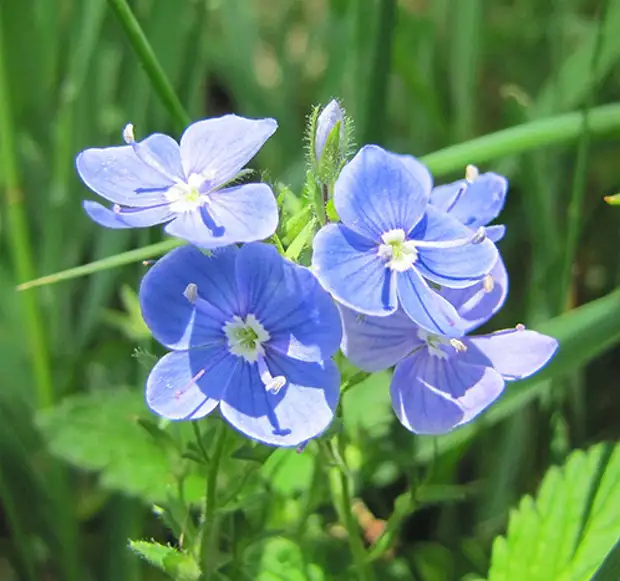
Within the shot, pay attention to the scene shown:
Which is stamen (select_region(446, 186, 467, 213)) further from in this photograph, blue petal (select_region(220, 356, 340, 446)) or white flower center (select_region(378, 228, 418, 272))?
blue petal (select_region(220, 356, 340, 446))

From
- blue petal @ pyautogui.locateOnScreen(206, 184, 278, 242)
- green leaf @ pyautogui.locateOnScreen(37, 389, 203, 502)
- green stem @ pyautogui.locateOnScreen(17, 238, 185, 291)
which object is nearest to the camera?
blue petal @ pyautogui.locateOnScreen(206, 184, 278, 242)

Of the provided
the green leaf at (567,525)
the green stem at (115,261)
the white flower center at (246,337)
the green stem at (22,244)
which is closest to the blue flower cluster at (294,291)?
the white flower center at (246,337)

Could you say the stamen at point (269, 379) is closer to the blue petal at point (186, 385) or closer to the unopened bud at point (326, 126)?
the blue petal at point (186, 385)

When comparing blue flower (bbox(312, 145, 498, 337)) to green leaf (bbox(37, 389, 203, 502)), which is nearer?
blue flower (bbox(312, 145, 498, 337))

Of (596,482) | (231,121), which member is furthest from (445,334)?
(596,482)

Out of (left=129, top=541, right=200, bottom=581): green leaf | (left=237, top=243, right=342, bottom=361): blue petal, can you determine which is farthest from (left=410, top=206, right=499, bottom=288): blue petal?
(left=129, top=541, right=200, bottom=581): green leaf

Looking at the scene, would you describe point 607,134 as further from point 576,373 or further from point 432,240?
point 432,240
